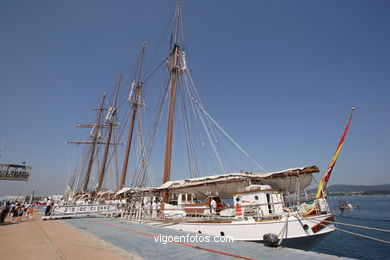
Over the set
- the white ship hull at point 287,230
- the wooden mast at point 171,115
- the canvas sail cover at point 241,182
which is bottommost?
the white ship hull at point 287,230

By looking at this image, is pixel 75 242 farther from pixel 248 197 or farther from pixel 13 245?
pixel 248 197

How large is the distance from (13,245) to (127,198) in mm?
14808

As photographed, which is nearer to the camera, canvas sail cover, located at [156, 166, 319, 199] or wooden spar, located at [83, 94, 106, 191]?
canvas sail cover, located at [156, 166, 319, 199]

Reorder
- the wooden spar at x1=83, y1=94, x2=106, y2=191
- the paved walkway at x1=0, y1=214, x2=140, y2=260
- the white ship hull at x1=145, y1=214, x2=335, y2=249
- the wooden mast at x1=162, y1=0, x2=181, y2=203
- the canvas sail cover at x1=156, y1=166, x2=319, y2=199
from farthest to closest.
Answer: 1. the wooden spar at x1=83, y1=94, x2=106, y2=191
2. the wooden mast at x1=162, y1=0, x2=181, y2=203
3. the canvas sail cover at x1=156, y1=166, x2=319, y2=199
4. the white ship hull at x1=145, y1=214, x2=335, y2=249
5. the paved walkway at x1=0, y1=214, x2=140, y2=260

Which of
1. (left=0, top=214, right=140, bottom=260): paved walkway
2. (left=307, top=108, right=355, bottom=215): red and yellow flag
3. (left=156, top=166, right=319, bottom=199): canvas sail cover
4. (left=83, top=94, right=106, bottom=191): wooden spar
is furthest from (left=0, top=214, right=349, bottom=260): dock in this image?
(left=83, top=94, right=106, bottom=191): wooden spar

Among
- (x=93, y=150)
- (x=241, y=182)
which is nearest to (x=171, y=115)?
(x=241, y=182)

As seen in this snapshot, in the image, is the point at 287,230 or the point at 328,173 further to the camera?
the point at 328,173

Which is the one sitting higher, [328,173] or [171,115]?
[171,115]

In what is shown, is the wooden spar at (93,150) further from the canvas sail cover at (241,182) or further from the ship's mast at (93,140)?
the canvas sail cover at (241,182)

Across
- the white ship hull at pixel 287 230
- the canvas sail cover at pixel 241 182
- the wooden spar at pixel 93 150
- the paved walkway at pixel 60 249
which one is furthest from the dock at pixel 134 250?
the wooden spar at pixel 93 150

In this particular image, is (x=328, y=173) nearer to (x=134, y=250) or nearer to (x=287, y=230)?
(x=287, y=230)

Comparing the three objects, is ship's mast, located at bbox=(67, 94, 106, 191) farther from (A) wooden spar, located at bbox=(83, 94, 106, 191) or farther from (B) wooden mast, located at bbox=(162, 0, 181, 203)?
→ (B) wooden mast, located at bbox=(162, 0, 181, 203)

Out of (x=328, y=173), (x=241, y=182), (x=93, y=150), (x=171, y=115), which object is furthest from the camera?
(x=93, y=150)

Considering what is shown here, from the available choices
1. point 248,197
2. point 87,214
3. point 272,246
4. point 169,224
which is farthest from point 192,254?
point 87,214
